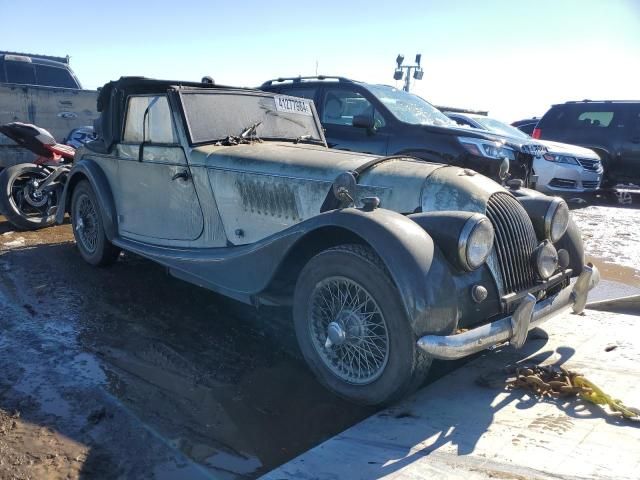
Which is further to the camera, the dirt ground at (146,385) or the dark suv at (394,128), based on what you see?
the dark suv at (394,128)

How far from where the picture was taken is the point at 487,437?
8.10 ft

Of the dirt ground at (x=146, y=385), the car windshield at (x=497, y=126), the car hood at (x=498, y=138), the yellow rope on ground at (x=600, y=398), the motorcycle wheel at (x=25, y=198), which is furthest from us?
the car windshield at (x=497, y=126)

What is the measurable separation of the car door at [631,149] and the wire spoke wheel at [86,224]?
10.5 metres

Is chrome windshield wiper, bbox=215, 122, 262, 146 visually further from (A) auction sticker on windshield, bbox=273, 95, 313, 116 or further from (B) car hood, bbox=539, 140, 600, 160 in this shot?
(B) car hood, bbox=539, 140, 600, 160

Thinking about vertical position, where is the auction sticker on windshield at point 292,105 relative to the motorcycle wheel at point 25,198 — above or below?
above

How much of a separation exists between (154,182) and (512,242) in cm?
290

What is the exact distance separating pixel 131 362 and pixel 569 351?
2.78m

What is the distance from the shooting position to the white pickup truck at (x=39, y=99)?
787cm

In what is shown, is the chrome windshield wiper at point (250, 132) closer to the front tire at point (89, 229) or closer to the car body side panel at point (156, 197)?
the car body side panel at point (156, 197)

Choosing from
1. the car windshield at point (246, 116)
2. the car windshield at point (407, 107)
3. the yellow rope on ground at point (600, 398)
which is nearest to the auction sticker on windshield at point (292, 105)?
the car windshield at point (246, 116)

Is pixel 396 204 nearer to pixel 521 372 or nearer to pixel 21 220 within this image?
pixel 521 372

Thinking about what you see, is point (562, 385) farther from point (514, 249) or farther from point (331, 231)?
point (331, 231)

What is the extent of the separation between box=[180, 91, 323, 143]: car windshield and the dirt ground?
1.42m

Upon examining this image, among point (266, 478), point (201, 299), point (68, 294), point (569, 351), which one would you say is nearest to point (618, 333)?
point (569, 351)
